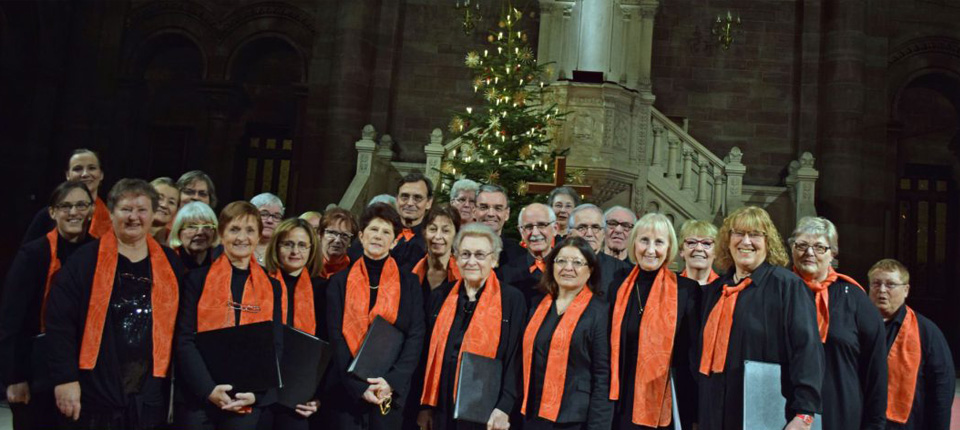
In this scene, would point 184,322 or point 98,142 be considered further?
point 98,142

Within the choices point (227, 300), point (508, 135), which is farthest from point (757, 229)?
point (508, 135)

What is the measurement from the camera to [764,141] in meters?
13.2

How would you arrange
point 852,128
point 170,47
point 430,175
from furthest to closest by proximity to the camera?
1. point 170,47
2. point 852,128
3. point 430,175

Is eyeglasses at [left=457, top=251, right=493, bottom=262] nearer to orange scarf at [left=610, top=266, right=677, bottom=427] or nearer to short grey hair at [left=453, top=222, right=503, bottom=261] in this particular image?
short grey hair at [left=453, top=222, right=503, bottom=261]

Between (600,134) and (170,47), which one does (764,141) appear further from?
(170,47)

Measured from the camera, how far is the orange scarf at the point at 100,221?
4336 mm

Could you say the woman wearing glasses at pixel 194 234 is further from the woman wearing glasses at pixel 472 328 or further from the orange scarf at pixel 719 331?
the orange scarf at pixel 719 331

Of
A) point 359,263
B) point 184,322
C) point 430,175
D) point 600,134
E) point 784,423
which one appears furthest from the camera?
point 430,175

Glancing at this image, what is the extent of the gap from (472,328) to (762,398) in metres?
1.40

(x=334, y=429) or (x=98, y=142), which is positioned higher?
(x=98, y=142)

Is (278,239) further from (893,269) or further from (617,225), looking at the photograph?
(893,269)

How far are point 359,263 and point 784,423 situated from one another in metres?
2.24

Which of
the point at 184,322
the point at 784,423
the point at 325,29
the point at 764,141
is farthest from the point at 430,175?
the point at 784,423

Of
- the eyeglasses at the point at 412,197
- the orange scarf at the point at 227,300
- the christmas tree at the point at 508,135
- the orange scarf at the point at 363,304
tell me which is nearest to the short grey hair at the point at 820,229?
the orange scarf at the point at 363,304
